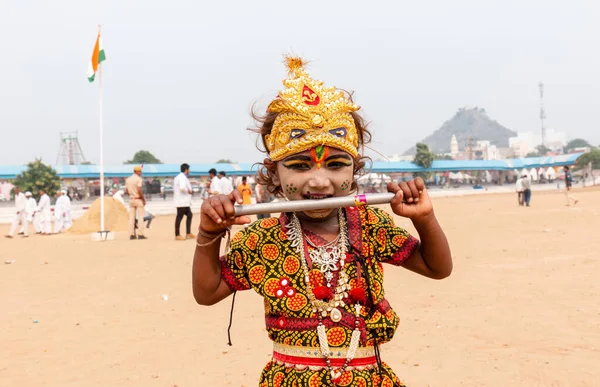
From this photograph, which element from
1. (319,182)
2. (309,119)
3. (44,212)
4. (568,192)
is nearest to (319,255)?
(319,182)

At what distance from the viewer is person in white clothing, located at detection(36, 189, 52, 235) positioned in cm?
2238

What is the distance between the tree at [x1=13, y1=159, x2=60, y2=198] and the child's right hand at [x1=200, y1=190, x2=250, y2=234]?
161 feet

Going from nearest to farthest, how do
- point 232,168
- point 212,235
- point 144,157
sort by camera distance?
1. point 212,235
2. point 232,168
3. point 144,157

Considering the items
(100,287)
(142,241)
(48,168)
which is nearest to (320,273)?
(100,287)

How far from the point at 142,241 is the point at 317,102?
1478 cm

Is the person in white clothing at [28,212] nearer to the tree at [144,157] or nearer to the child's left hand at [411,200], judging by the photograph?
the child's left hand at [411,200]

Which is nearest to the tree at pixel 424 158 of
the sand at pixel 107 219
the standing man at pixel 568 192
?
the standing man at pixel 568 192

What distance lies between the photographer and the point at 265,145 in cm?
268

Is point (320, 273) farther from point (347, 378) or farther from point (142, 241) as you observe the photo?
point (142, 241)

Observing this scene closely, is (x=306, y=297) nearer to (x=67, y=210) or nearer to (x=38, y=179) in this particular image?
(x=67, y=210)

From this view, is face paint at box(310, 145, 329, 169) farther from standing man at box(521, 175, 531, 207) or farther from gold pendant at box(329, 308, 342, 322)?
standing man at box(521, 175, 531, 207)

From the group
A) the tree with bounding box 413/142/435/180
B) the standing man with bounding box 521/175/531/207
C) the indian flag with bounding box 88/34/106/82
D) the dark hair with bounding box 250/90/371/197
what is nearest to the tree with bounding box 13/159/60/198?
the indian flag with bounding box 88/34/106/82

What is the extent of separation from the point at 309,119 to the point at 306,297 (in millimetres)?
730

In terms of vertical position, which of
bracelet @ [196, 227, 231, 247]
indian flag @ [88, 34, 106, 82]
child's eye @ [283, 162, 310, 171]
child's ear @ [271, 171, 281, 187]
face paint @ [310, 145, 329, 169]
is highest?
indian flag @ [88, 34, 106, 82]
